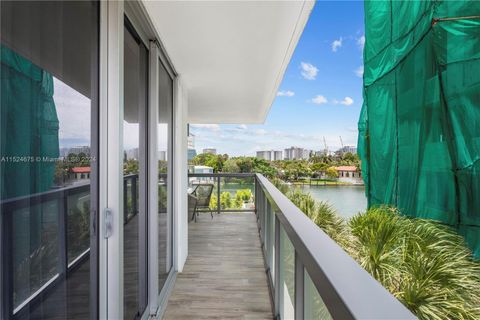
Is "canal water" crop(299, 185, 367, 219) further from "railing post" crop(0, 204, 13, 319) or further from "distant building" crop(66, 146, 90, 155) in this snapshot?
"railing post" crop(0, 204, 13, 319)

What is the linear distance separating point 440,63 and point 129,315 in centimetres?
410

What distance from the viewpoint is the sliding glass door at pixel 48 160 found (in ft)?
2.51

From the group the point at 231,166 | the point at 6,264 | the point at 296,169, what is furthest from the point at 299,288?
the point at 231,166

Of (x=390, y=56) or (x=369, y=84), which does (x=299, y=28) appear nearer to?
(x=390, y=56)

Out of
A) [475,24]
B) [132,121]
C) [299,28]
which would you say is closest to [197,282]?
[132,121]

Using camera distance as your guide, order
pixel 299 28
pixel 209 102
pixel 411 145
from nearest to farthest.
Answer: pixel 299 28, pixel 411 145, pixel 209 102

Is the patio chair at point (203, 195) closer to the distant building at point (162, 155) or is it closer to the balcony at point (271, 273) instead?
the balcony at point (271, 273)

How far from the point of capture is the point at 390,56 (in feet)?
15.5

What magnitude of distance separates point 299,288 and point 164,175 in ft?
6.02

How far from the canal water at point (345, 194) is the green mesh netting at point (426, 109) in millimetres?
563

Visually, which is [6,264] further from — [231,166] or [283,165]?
[283,165]

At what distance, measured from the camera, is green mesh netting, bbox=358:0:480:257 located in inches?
120

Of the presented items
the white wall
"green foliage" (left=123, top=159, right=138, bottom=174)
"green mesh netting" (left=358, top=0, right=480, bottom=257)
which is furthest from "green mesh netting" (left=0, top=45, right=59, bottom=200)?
"green mesh netting" (left=358, top=0, right=480, bottom=257)

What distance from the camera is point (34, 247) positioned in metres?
0.86
